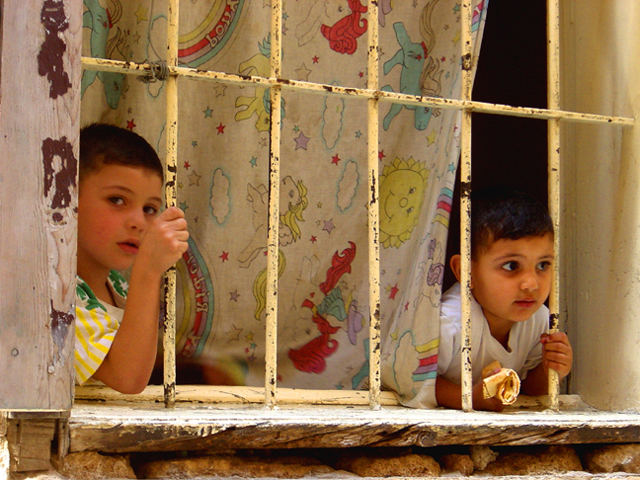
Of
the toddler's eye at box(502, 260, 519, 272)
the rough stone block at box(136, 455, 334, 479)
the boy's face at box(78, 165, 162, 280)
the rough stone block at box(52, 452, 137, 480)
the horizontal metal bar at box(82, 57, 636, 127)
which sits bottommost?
the rough stone block at box(136, 455, 334, 479)

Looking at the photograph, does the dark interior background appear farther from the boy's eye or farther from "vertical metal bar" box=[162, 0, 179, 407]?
"vertical metal bar" box=[162, 0, 179, 407]

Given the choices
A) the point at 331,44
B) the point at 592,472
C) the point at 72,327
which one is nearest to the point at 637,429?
the point at 592,472

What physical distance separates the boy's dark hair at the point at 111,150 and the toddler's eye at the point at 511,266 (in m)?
1.11

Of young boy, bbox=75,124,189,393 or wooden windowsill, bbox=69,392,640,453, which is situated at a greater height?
young boy, bbox=75,124,189,393

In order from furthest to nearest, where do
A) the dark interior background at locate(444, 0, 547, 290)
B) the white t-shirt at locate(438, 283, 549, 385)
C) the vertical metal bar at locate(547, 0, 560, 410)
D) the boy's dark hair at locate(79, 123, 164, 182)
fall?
1. the dark interior background at locate(444, 0, 547, 290)
2. the white t-shirt at locate(438, 283, 549, 385)
3. the boy's dark hair at locate(79, 123, 164, 182)
4. the vertical metal bar at locate(547, 0, 560, 410)

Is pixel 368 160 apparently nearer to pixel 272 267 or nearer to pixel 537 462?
pixel 272 267

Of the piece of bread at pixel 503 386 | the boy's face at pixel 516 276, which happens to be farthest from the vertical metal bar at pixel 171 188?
the boy's face at pixel 516 276

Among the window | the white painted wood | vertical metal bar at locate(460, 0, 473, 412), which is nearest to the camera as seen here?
the white painted wood

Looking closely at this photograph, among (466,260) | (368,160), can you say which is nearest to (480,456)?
(466,260)

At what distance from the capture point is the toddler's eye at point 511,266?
7.54 ft

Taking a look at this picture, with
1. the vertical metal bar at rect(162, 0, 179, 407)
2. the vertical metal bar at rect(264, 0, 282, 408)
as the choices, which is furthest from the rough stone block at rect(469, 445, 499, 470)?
the vertical metal bar at rect(162, 0, 179, 407)

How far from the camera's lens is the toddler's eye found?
7.54 ft

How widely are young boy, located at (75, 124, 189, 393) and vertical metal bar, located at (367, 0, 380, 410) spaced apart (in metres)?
0.45

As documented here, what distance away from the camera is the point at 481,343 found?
232 centimetres
